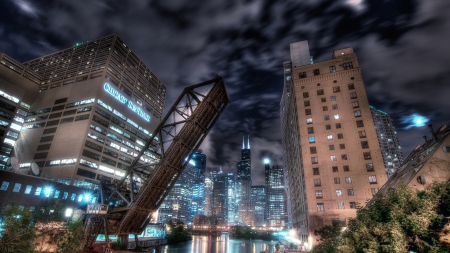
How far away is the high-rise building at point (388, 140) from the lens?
477ft

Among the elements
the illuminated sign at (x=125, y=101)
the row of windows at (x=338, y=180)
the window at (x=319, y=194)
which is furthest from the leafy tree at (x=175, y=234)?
the row of windows at (x=338, y=180)

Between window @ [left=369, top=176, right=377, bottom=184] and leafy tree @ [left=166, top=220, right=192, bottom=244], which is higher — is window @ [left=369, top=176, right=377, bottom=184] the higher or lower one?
the higher one

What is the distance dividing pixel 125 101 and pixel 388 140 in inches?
6594

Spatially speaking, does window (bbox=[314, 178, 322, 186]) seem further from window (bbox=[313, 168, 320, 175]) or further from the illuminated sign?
the illuminated sign

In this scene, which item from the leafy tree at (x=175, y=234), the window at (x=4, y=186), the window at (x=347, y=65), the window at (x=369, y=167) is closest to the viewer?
the window at (x=4, y=186)

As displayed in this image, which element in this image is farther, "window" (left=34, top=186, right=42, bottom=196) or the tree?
"window" (left=34, top=186, right=42, bottom=196)

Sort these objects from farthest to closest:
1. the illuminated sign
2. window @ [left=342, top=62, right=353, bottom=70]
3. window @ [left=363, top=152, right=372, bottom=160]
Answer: the illuminated sign < window @ [left=342, top=62, right=353, bottom=70] < window @ [left=363, top=152, right=372, bottom=160]

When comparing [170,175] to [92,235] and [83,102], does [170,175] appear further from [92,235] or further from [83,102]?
[83,102]

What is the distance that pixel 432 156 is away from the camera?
15336 mm

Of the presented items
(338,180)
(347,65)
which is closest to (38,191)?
(338,180)

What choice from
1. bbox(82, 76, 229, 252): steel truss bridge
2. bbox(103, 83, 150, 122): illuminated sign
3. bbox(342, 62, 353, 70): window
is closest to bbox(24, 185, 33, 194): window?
bbox(82, 76, 229, 252): steel truss bridge

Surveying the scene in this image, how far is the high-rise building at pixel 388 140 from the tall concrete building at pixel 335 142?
11833cm

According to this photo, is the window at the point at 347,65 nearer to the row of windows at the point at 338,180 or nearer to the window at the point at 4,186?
the row of windows at the point at 338,180

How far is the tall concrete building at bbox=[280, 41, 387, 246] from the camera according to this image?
145 feet
